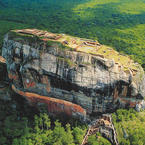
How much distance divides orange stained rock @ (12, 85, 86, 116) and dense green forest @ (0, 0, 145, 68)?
23038mm

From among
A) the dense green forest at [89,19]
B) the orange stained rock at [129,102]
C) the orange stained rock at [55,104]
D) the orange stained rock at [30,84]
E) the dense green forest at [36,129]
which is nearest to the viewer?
the dense green forest at [36,129]

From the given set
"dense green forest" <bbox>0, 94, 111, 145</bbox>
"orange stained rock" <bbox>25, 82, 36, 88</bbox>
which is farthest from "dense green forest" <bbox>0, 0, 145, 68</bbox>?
"orange stained rock" <bbox>25, 82, 36, 88</bbox>

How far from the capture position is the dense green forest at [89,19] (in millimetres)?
51125

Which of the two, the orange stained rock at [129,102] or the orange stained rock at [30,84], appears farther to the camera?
the orange stained rock at [30,84]

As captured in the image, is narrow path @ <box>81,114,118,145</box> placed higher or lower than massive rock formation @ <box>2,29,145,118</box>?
lower

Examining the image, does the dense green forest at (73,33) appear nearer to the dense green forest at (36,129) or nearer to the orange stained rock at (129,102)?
the dense green forest at (36,129)

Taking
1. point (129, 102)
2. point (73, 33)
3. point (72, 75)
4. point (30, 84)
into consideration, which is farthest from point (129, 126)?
point (73, 33)

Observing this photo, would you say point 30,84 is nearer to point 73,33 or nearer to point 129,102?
point 129,102

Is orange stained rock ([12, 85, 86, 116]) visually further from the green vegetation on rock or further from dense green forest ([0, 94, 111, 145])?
the green vegetation on rock

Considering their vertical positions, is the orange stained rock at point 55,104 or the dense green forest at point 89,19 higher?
the dense green forest at point 89,19

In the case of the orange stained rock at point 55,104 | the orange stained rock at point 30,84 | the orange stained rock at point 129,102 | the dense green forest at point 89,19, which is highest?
the dense green forest at point 89,19

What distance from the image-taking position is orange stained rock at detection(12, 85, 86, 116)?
23266 mm

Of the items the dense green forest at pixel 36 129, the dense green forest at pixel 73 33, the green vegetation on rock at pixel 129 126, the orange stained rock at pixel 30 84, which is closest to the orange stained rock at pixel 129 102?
the green vegetation on rock at pixel 129 126

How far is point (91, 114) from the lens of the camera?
23.5 m
